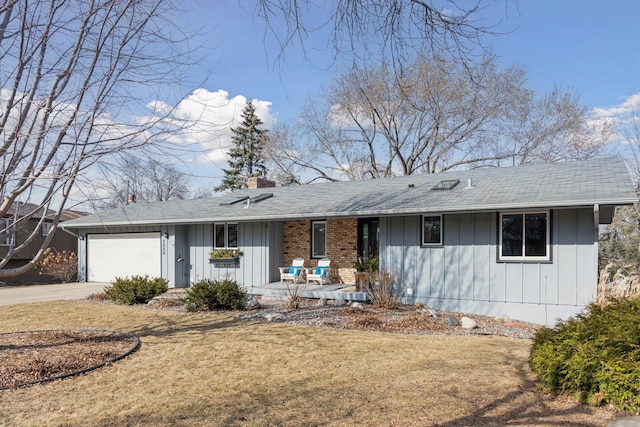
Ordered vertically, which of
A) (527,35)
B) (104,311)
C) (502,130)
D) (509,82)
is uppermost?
(509,82)

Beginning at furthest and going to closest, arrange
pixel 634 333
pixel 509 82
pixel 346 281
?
pixel 509 82
pixel 346 281
pixel 634 333

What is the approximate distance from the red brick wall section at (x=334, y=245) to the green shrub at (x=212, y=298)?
14.7ft

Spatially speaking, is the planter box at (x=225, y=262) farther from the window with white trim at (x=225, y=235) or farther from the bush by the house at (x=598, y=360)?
the bush by the house at (x=598, y=360)

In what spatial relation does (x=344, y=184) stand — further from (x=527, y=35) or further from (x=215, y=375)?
(x=527, y=35)

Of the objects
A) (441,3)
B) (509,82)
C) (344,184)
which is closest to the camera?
(441,3)

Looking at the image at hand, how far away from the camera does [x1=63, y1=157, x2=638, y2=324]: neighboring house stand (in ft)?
30.7

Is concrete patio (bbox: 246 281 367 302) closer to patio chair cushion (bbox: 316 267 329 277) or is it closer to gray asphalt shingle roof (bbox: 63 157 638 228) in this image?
patio chair cushion (bbox: 316 267 329 277)

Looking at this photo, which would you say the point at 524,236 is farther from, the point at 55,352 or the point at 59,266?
the point at 59,266

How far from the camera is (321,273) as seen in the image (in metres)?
13.2

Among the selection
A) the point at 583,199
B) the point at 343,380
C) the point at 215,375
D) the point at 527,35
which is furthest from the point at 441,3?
the point at 583,199

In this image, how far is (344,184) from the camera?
1630 centimetres

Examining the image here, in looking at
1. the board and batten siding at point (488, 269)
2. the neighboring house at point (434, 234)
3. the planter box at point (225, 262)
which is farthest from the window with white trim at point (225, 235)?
the board and batten siding at point (488, 269)

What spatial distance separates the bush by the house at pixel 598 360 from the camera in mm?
3841

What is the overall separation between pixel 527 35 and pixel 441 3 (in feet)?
2.56
